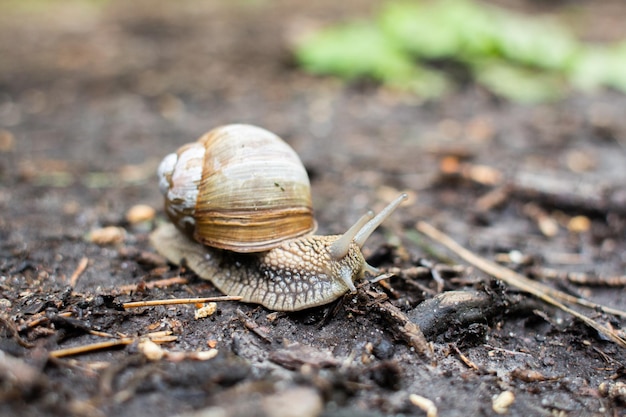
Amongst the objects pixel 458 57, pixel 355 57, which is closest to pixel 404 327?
pixel 355 57

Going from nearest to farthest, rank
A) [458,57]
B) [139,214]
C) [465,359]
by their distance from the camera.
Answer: [465,359] < [139,214] < [458,57]

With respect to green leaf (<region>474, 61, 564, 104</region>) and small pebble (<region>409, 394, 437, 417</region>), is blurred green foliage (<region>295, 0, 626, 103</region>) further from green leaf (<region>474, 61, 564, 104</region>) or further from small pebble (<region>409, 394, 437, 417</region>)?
small pebble (<region>409, 394, 437, 417</region>)

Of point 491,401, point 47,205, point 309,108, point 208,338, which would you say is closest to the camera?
point 491,401

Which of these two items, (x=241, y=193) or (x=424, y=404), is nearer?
(x=424, y=404)

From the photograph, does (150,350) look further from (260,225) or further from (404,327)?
(404,327)

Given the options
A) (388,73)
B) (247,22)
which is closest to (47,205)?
(388,73)

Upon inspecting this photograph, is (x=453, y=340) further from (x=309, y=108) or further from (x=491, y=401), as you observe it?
(x=309, y=108)

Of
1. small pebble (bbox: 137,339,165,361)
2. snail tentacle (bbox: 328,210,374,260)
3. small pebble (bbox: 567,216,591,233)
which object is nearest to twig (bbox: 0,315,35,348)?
small pebble (bbox: 137,339,165,361)
